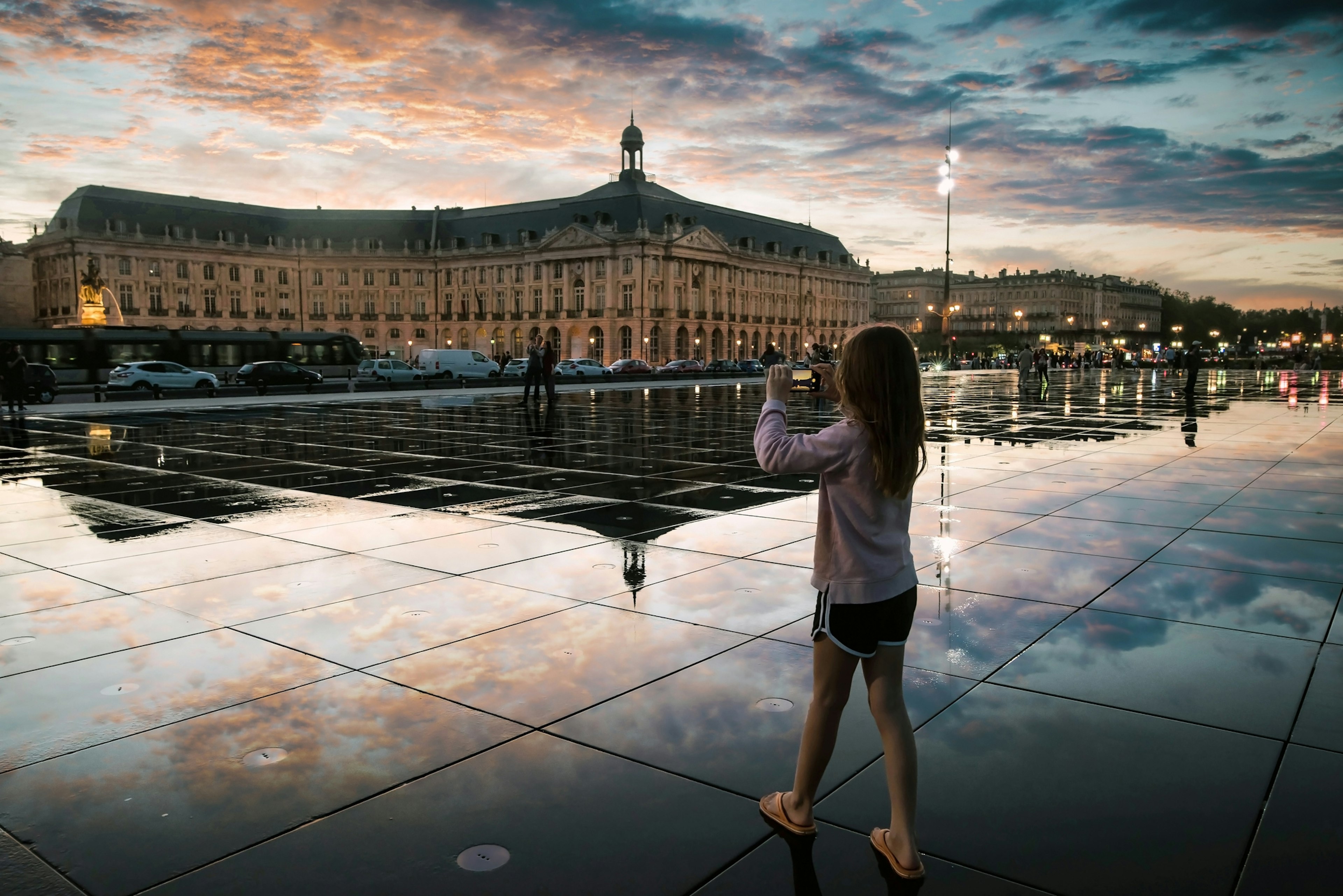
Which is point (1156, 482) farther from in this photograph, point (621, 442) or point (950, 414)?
point (950, 414)

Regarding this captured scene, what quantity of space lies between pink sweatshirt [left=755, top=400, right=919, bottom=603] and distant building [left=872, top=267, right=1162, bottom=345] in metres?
182

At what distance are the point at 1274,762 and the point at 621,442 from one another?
44.1 ft

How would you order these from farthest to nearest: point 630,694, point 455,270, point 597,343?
point 455,270 → point 597,343 → point 630,694

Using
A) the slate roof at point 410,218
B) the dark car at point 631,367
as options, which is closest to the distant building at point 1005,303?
the slate roof at point 410,218

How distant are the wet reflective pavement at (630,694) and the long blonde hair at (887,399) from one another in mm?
1284

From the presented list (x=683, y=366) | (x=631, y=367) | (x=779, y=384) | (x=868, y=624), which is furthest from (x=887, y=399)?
(x=683, y=366)

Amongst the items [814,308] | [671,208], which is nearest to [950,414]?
[671,208]

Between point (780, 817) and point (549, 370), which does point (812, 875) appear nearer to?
point (780, 817)

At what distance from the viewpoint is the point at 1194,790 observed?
142 inches

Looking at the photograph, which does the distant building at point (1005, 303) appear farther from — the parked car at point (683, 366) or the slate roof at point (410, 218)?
the parked car at point (683, 366)

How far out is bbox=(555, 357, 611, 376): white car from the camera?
63469 mm

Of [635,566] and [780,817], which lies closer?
[780,817]

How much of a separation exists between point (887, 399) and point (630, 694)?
2.18 m

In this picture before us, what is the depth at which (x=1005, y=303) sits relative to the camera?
191 metres
